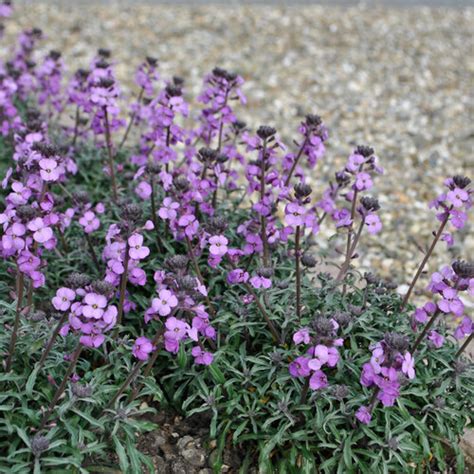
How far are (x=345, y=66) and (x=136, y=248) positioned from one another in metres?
7.08

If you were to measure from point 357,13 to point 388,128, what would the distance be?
3.97m

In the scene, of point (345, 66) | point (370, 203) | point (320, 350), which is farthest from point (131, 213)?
point (345, 66)

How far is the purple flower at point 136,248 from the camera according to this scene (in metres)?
2.75

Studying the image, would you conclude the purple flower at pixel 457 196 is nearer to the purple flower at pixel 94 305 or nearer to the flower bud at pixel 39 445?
the purple flower at pixel 94 305

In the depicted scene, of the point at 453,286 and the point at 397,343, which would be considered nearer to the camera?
the point at 397,343

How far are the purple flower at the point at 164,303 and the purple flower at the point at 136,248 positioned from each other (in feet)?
0.76

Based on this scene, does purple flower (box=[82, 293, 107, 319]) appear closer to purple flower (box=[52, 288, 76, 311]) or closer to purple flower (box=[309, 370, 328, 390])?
purple flower (box=[52, 288, 76, 311])

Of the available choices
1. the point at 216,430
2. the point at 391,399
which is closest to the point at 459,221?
the point at 391,399

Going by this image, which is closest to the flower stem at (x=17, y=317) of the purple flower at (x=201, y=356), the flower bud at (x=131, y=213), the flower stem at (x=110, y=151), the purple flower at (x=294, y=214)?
the flower bud at (x=131, y=213)

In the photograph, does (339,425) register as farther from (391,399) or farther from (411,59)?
(411,59)

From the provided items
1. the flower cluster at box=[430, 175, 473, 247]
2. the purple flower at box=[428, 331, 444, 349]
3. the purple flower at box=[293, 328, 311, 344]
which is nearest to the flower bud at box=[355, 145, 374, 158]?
the flower cluster at box=[430, 175, 473, 247]

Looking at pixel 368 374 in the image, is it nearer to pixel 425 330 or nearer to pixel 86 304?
pixel 425 330

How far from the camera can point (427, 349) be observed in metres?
3.51

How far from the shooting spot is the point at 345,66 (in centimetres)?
927
